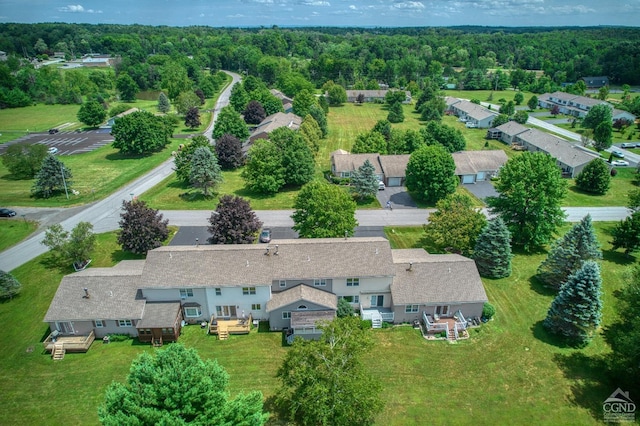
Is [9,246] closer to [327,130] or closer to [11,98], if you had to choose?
[327,130]

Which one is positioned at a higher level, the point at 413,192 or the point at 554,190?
the point at 554,190

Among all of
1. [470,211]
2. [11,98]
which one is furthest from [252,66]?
[470,211]

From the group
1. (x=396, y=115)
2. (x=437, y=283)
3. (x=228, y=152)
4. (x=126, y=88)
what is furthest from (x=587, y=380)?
(x=126, y=88)

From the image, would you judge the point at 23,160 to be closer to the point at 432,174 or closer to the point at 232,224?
the point at 232,224

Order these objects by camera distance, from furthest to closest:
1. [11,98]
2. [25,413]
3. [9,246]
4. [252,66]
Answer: [252,66] < [11,98] < [9,246] < [25,413]

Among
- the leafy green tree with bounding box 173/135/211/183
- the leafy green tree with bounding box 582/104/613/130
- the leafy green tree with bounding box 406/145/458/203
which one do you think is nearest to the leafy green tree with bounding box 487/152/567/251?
the leafy green tree with bounding box 406/145/458/203

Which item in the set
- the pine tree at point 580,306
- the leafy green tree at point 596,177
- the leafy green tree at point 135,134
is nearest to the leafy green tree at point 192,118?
the leafy green tree at point 135,134

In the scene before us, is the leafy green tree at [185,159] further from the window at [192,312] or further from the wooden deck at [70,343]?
the wooden deck at [70,343]
